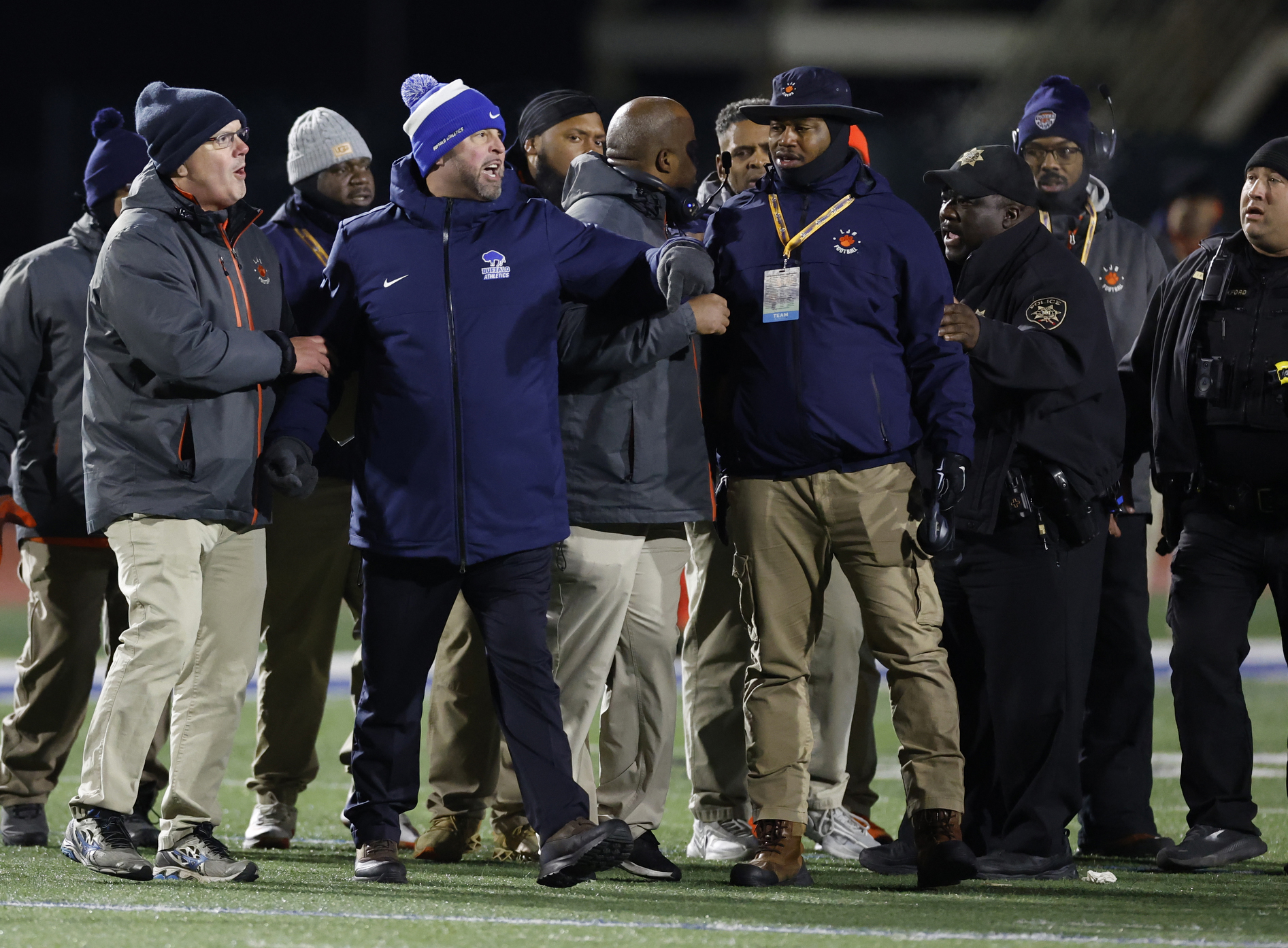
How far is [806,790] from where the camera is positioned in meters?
5.29

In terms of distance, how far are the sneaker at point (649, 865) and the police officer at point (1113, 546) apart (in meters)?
1.44

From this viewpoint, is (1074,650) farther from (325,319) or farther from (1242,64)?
(1242,64)

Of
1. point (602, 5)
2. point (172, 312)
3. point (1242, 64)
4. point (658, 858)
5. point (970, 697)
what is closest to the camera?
point (172, 312)

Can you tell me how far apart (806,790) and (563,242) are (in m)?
1.58

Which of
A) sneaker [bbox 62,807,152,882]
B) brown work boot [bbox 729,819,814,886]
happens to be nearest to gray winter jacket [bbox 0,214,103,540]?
sneaker [bbox 62,807,152,882]

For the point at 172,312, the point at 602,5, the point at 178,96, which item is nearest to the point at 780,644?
the point at 172,312

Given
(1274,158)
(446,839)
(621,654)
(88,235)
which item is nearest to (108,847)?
(446,839)

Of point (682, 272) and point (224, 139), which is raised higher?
point (224, 139)

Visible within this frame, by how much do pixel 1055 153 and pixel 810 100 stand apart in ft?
4.24

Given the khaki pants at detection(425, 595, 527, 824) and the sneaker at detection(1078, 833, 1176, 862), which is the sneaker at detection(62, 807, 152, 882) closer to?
the khaki pants at detection(425, 595, 527, 824)

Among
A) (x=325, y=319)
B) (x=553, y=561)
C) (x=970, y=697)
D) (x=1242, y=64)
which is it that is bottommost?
(x=970, y=697)

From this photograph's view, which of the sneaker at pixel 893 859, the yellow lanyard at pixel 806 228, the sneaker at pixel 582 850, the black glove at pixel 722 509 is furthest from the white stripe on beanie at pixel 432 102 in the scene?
the sneaker at pixel 893 859

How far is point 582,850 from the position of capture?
16.2 ft

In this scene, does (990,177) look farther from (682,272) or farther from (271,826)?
(271,826)
